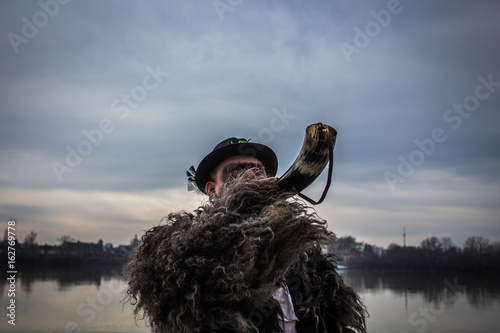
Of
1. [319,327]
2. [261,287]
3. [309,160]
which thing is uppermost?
[309,160]

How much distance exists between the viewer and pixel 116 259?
75.8m

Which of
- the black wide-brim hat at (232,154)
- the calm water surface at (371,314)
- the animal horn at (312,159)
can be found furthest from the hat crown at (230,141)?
the calm water surface at (371,314)

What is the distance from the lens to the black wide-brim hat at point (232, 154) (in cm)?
250

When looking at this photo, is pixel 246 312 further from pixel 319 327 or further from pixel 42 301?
pixel 42 301

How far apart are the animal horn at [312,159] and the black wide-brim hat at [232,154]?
0.60m

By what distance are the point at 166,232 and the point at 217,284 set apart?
1.14ft

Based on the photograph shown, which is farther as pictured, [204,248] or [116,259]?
[116,259]

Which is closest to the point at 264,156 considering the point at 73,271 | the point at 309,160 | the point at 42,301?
the point at 309,160

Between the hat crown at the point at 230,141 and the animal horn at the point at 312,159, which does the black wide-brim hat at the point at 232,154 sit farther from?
the animal horn at the point at 312,159

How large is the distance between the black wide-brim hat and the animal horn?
1.97 feet

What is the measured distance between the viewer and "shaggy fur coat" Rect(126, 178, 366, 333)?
5.47 feet
